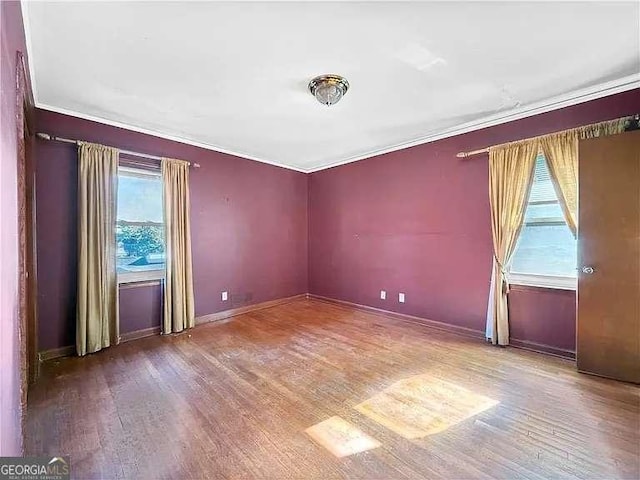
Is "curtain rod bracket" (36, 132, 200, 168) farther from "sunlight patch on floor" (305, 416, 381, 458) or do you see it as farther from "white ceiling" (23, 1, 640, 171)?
"sunlight patch on floor" (305, 416, 381, 458)

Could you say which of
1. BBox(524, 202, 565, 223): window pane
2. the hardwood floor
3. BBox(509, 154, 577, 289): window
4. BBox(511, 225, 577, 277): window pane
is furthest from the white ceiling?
the hardwood floor

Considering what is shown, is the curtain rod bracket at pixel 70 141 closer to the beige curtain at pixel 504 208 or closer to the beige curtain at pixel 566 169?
the beige curtain at pixel 504 208

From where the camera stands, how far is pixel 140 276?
11.3 ft

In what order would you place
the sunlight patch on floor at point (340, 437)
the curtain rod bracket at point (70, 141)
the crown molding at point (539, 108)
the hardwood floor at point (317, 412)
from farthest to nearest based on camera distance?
the curtain rod bracket at point (70, 141) < the crown molding at point (539, 108) < the sunlight patch on floor at point (340, 437) < the hardwood floor at point (317, 412)

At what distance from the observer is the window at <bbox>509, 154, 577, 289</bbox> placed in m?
2.83

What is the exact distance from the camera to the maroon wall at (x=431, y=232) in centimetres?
290

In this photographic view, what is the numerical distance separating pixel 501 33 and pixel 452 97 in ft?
2.80

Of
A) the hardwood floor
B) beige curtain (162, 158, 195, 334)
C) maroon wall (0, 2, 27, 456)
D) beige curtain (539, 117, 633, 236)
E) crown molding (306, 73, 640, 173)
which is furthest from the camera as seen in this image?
beige curtain (162, 158, 195, 334)

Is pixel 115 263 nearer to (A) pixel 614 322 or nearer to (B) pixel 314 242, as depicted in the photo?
(B) pixel 314 242

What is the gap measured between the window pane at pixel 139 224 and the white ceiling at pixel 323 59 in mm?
699

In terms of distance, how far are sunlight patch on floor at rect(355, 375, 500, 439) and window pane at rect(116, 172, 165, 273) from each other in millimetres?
2897

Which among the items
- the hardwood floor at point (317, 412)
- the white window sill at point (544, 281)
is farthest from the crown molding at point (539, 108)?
the hardwood floor at point (317, 412)

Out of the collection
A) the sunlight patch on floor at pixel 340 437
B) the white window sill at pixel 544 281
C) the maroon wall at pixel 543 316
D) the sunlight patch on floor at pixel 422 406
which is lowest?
the sunlight patch on floor at pixel 422 406

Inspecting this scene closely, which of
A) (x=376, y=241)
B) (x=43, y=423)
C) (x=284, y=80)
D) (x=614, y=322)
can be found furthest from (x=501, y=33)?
(x=43, y=423)
